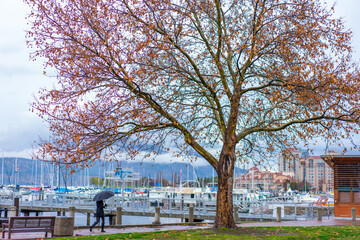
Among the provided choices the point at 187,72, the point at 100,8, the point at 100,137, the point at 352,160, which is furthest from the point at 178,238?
the point at 352,160

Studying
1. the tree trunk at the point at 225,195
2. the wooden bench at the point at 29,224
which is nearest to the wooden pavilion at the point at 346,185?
the tree trunk at the point at 225,195

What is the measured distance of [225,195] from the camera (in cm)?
1950

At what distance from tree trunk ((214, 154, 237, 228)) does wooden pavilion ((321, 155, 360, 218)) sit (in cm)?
1746

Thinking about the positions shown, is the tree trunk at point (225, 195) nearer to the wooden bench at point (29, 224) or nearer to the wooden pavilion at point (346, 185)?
the wooden bench at point (29, 224)

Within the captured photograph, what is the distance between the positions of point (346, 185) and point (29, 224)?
1005 inches

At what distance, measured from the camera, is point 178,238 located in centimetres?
1670

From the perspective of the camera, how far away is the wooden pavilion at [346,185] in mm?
34469

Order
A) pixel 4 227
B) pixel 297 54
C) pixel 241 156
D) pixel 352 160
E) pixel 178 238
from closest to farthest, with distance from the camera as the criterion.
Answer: pixel 178 238 → pixel 4 227 → pixel 297 54 → pixel 241 156 → pixel 352 160

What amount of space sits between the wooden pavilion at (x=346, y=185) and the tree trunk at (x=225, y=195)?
17464 millimetres

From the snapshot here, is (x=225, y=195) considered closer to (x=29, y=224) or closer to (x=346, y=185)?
(x=29, y=224)

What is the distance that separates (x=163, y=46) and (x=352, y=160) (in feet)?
71.7

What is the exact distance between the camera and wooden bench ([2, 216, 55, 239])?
17.0 meters

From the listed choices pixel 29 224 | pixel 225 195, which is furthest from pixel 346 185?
pixel 29 224

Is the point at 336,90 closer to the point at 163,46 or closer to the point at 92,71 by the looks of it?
the point at 163,46
